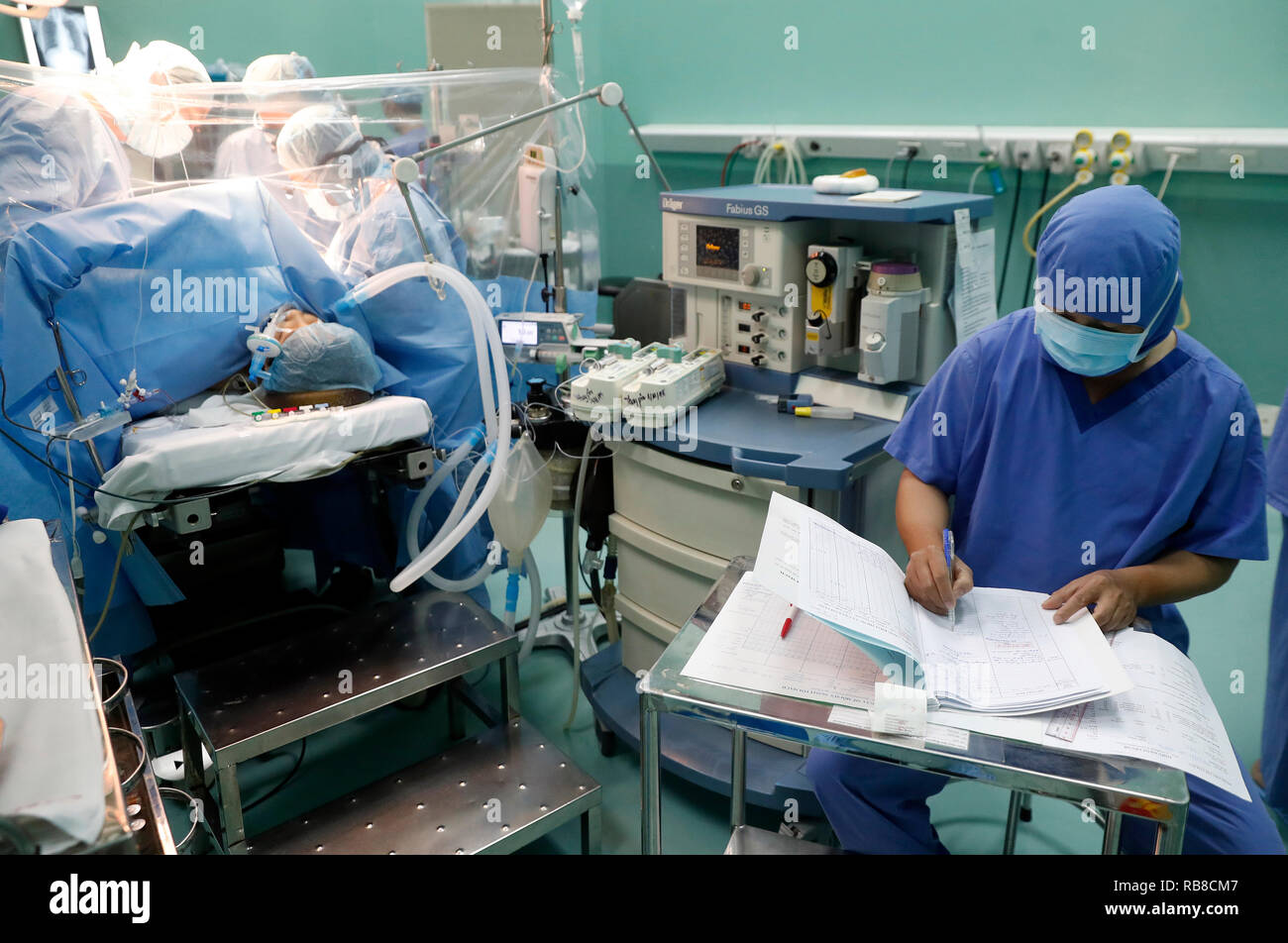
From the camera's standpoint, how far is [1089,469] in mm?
1370

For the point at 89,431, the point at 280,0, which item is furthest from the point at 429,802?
the point at 280,0

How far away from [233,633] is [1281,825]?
249cm

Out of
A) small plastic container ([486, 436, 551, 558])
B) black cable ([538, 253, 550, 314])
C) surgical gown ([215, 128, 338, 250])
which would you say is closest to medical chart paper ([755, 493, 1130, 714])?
small plastic container ([486, 436, 551, 558])

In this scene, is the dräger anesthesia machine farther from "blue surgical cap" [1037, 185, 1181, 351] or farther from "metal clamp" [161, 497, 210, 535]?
"metal clamp" [161, 497, 210, 535]

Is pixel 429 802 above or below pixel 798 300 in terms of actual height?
below

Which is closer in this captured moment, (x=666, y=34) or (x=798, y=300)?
(x=798, y=300)

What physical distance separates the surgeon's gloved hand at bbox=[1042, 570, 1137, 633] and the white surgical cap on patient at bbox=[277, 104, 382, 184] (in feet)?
7.35

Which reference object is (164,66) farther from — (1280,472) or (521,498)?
(1280,472)

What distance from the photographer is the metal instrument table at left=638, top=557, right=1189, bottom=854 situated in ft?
2.92

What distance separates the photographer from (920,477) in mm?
1484

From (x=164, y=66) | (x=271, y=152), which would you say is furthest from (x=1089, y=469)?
(x=164, y=66)

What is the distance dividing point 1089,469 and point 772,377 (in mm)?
829
